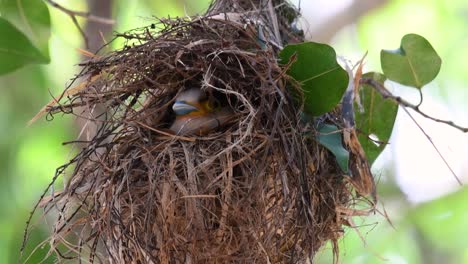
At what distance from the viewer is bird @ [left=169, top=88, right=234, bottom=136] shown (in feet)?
4.00

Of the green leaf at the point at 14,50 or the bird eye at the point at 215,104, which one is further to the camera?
the green leaf at the point at 14,50

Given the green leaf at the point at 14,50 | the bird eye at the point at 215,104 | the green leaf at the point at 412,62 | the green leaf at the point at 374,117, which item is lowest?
the green leaf at the point at 374,117

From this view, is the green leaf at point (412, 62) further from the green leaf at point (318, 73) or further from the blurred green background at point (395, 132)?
the blurred green background at point (395, 132)

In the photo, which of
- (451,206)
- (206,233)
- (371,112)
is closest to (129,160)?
(206,233)

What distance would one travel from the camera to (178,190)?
3.48 feet

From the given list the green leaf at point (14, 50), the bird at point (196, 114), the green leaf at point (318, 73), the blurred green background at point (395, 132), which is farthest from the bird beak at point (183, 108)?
the blurred green background at point (395, 132)

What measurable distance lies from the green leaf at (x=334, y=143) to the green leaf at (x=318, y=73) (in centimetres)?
5

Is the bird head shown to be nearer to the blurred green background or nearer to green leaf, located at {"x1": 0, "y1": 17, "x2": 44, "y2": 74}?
green leaf, located at {"x1": 0, "y1": 17, "x2": 44, "y2": 74}

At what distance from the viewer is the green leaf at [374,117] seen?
1.41 meters

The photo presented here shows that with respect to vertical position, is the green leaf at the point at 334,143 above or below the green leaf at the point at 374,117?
below

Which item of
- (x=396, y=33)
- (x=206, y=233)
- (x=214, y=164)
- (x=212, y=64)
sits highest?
(x=396, y=33)

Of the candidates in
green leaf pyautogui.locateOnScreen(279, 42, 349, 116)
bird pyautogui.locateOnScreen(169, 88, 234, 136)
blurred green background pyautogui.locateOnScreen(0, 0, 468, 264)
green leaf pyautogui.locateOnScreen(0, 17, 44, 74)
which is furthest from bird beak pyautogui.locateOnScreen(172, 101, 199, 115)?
blurred green background pyautogui.locateOnScreen(0, 0, 468, 264)

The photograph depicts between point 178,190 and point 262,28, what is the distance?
37cm

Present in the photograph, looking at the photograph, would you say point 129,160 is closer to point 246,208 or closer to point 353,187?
point 246,208
